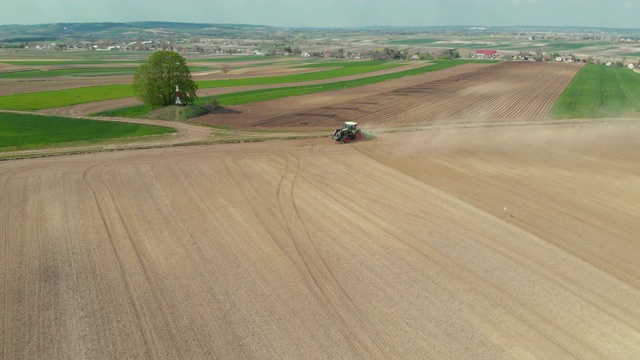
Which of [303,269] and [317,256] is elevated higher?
[317,256]

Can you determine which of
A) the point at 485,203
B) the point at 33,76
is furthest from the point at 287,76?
the point at 485,203

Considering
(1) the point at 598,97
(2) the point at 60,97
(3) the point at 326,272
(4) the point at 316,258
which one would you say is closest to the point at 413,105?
(1) the point at 598,97

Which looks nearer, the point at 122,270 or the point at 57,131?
the point at 122,270

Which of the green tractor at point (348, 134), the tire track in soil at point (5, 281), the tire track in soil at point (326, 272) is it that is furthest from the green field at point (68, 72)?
the tire track in soil at point (326, 272)

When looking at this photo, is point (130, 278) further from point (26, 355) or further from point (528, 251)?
point (528, 251)

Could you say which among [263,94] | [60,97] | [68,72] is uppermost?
[68,72]

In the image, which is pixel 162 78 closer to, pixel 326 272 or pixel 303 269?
pixel 303 269
